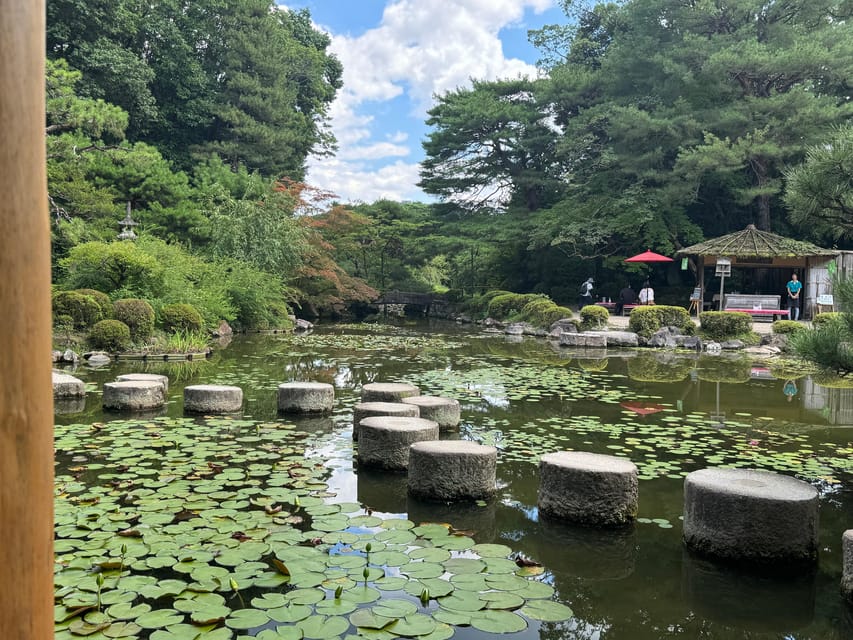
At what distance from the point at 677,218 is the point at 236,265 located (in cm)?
1494

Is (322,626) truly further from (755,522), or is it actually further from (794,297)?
(794,297)

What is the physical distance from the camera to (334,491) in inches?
166

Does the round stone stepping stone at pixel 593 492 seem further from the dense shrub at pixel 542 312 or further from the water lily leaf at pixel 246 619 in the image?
the dense shrub at pixel 542 312

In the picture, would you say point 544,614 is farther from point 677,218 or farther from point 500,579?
point 677,218

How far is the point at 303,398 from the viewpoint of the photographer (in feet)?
21.6

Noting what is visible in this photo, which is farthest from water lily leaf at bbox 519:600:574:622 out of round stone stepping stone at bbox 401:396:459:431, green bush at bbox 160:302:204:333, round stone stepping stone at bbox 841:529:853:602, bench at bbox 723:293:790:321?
bench at bbox 723:293:790:321

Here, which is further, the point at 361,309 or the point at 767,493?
the point at 361,309

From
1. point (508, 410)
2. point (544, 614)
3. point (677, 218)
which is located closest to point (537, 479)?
point (544, 614)

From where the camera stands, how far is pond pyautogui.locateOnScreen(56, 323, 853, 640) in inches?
103

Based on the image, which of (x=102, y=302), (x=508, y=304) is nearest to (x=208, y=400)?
(x=102, y=302)

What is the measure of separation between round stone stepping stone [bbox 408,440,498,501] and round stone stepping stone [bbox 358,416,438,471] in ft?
1.70

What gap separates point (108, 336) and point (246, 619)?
385 inches

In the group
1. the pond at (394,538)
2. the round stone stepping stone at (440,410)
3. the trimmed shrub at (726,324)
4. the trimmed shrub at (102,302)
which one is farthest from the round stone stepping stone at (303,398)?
the trimmed shrub at (726,324)

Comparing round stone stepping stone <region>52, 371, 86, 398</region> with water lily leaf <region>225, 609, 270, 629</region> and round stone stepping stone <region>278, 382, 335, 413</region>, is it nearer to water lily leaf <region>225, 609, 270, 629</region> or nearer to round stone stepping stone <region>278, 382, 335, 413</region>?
round stone stepping stone <region>278, 382, 335, 413</region>
